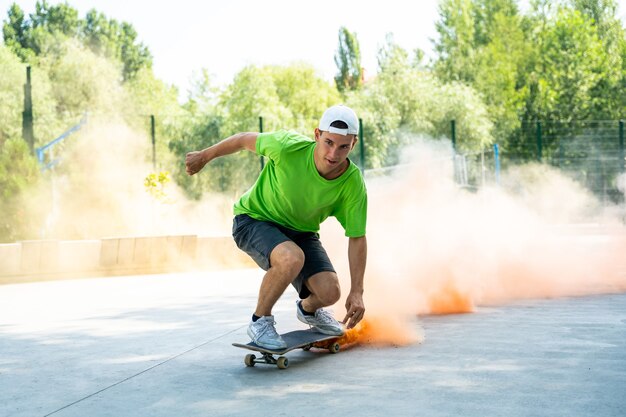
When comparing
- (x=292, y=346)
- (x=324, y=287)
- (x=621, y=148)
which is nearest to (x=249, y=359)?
(x=292, y=346)

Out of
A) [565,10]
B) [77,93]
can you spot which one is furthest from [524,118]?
[77,93]

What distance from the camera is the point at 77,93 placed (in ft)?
148

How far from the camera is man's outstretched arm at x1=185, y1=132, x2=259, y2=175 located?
4871 millimetres

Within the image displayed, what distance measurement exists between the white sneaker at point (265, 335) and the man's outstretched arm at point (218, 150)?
0.99 m

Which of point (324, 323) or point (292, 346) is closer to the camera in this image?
point (292, 346)

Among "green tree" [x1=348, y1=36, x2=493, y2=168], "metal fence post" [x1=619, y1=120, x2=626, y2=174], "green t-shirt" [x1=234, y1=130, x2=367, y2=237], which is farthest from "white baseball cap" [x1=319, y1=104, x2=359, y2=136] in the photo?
"green tree" [x1=348, y1=36, x2=493, y2=168]

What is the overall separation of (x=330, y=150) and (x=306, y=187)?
330mm

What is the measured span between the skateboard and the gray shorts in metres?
0.27

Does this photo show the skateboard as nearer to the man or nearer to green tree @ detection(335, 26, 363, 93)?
the man

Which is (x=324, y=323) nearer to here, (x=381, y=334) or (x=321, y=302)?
(x=321, y=302)

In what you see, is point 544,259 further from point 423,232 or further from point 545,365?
point 545,365

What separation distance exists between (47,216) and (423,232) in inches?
356

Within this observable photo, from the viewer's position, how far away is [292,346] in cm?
482

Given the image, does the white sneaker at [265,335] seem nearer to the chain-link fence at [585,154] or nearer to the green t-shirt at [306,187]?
the green t-shirt at [306,187]
